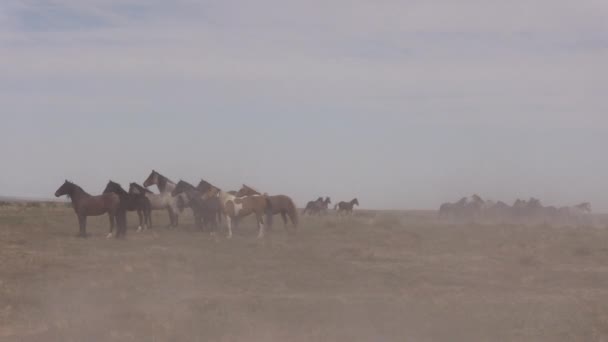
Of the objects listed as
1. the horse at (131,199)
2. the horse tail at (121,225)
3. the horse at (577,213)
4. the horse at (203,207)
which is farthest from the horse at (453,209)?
the horse tail at (121,225)

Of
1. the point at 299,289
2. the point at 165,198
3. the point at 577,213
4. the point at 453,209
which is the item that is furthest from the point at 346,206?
the point at 299,289

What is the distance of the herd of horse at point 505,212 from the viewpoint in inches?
1755

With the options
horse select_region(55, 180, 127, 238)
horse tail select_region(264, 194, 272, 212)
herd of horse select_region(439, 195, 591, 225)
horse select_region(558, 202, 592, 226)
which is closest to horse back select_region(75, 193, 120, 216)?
horse select_region(55, 180, 127, 238)

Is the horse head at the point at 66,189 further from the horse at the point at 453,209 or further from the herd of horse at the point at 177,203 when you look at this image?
the horse at the point at 453,209

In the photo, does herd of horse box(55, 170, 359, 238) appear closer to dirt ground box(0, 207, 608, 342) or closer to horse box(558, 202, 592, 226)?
dirt ground box(0, 207, 608, 342)

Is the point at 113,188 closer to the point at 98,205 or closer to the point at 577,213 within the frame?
the point at 98,205

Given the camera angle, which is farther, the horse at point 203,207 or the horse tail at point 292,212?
the horse tail at point 292,212

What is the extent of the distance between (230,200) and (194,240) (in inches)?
105

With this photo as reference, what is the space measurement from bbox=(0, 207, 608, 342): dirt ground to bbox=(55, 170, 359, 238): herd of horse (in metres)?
0.91

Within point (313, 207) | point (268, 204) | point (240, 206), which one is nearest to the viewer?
point (240, 206)

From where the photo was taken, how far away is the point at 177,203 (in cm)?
2806

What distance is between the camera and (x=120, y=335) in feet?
38.0

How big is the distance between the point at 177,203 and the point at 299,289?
13.7 metres

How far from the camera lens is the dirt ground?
12.2 metres
